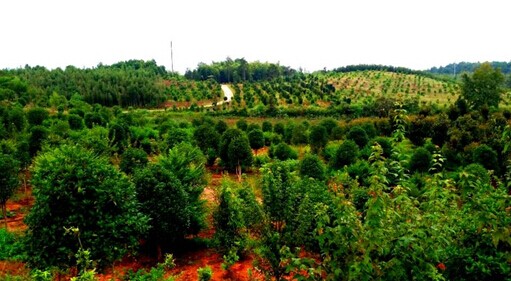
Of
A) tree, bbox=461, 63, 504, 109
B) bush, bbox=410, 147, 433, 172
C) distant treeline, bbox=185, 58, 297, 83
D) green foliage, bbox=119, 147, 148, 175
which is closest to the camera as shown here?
green foliage, bbox=119, 147, 148, 175

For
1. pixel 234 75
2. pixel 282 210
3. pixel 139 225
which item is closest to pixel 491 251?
pixel 282 210

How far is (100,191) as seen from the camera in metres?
7.53

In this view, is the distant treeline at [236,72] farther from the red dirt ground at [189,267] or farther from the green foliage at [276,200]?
the green foliage at [276,200]

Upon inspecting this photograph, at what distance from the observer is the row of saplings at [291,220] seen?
4141 mm

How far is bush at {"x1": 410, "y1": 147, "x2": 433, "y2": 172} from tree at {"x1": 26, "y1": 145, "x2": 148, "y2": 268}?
14.7 meters

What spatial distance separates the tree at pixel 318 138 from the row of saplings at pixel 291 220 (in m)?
12.2

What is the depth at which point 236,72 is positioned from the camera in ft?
297

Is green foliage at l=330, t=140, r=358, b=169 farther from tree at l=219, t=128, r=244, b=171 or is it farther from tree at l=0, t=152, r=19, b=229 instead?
tree at l=0, t=152, r=19, b=229

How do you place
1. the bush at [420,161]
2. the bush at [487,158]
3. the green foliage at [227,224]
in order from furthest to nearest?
the bush at [420,161]
the bush at [487,158]
the green foliage at [227,224]

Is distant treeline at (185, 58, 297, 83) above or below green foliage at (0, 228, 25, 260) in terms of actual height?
above

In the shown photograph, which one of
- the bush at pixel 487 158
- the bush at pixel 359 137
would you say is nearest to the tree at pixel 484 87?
the bush at pixel 359 137

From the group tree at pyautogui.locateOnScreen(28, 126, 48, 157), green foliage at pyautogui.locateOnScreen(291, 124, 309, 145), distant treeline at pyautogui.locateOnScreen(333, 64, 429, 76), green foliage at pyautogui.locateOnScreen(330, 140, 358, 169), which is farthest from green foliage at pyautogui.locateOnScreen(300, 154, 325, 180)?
distant treeline at pyautogui.locateOnScreen(333, 64, 429, 76)

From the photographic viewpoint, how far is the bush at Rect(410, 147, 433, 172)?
18.1 metres

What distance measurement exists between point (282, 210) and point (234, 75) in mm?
84850
